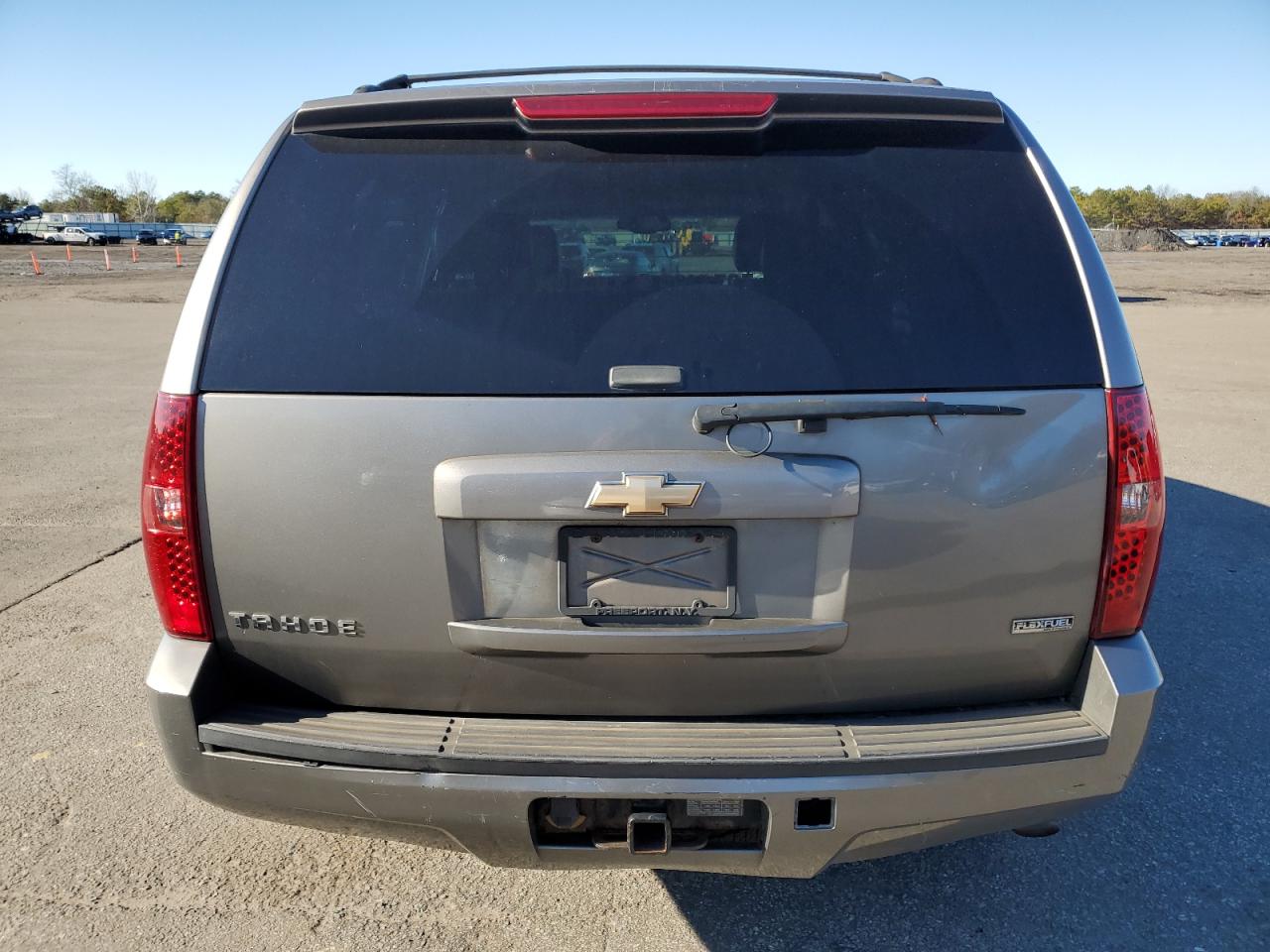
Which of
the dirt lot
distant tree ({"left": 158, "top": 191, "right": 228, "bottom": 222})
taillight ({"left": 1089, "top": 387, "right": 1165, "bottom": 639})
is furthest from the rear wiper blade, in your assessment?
distant tree ({"left": 158, "top": 191, "right": 228, "bottom": 222})

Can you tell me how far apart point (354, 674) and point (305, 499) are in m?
0.43

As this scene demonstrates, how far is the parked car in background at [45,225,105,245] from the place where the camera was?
65.2m

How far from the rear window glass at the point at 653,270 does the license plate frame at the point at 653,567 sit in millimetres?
317

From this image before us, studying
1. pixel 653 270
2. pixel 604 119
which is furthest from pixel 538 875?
pixel 604 119

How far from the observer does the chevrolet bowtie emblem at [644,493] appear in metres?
2.04

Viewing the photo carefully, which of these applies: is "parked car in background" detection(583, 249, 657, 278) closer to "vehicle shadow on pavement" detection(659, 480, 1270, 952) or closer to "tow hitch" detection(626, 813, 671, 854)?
"tow hitch" detection(626, 813, 671, 854)

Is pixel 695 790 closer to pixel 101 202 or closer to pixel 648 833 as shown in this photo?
pixel 648 833

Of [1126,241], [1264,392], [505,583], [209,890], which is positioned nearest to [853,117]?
[505,583]

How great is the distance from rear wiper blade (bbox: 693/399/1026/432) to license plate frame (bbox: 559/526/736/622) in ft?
0.78

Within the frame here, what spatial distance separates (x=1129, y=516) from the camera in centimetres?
219

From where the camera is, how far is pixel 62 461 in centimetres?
790

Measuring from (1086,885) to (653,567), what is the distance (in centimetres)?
179

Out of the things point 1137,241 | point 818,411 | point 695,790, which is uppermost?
point 818,411

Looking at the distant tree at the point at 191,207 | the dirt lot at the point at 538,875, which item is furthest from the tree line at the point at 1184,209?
the dirt lot at the point at 538,875
